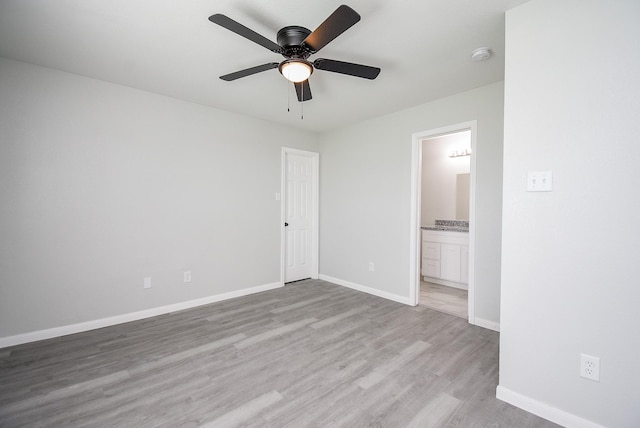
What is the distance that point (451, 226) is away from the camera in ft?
15.1

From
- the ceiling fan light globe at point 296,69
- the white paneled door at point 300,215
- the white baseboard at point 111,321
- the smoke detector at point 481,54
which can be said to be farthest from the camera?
the white paneled door at point 300,215

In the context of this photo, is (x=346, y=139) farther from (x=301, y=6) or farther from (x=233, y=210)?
(x=301, y=6)

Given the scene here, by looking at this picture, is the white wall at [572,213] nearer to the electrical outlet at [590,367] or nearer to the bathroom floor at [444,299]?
the electrical outlet at [590,367]

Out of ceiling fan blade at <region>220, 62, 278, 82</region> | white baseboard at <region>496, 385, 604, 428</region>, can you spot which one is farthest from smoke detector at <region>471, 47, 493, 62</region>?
white baseboard at <region>496, 385, 604, 428</region>

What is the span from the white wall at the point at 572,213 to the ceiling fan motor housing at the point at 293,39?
4.34ft

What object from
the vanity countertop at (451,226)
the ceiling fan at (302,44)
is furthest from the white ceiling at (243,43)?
the vanity countertop at (451,226)

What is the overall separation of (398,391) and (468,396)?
46 centimetres

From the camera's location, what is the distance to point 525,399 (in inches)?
67.0

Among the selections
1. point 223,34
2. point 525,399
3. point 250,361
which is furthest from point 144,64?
point 525,399

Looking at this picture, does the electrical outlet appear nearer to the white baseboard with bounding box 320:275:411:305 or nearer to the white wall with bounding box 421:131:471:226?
the white baseboard with bounding box 320:275:411:305

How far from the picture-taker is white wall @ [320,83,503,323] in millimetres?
2863

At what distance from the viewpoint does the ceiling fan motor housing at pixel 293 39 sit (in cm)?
183

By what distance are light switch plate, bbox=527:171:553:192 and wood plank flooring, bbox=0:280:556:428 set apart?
1.36m

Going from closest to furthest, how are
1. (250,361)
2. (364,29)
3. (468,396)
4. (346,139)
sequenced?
(468,396)
(364,29)
(250,361)
(346,139)
